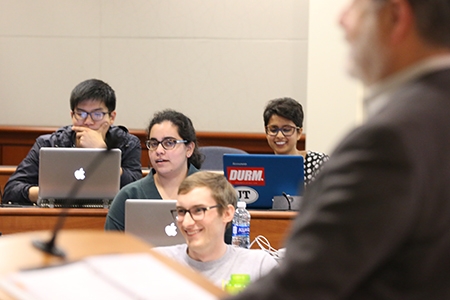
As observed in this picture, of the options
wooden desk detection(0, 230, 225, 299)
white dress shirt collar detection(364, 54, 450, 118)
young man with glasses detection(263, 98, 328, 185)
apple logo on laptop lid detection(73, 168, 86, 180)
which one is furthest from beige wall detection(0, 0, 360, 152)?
white dress shirt collar detection(364, 54, 450, 118)

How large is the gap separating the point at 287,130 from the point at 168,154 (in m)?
1.05

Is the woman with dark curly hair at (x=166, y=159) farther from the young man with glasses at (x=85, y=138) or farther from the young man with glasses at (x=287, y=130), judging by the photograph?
the young man with glasses at (x=287, y=130)

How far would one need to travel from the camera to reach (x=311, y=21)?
5676 millimetres

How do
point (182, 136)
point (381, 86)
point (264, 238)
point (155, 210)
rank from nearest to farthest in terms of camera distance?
point (381, 86) → point (155, 210) → point (264, 238) → point (182, 136)

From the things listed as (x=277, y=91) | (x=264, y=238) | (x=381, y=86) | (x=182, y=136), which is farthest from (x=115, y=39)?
(x=381, y=86)

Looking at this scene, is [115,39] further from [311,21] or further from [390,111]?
[390,111]

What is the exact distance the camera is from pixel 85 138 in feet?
13.0

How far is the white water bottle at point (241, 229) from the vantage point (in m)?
3.21

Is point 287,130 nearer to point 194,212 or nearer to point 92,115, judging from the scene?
point 92,115

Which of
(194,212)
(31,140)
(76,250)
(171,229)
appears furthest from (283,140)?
(76,250)

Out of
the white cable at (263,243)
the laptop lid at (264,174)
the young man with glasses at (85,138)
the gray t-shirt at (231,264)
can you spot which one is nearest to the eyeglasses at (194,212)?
the gray t-shirt at (231,264)

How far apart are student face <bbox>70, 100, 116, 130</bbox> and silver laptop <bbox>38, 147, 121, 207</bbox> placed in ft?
1.93

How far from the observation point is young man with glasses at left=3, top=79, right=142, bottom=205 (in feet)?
13.0

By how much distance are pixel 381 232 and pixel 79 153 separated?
291cm
